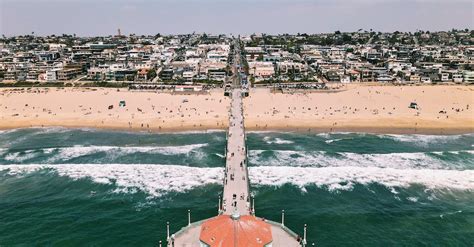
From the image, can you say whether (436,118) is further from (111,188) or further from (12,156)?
(12,156)

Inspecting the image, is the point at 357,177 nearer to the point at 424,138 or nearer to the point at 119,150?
the point at 424,138

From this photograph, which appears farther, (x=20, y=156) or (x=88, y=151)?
(x=88, y=151)

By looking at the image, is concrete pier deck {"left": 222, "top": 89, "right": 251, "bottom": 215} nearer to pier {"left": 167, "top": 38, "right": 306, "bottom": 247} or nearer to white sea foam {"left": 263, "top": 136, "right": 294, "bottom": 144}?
pier {"left": 167, "top": 38, "right": 306, "bottom": 247}

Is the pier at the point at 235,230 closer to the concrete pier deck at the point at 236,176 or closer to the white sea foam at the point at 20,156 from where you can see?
the concrete pier deck at the point at 236,176

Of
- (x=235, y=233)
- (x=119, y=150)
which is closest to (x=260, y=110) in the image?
(x=119, y=150)

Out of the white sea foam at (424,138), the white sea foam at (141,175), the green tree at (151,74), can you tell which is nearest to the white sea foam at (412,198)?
the white sea foam at (424,138)
